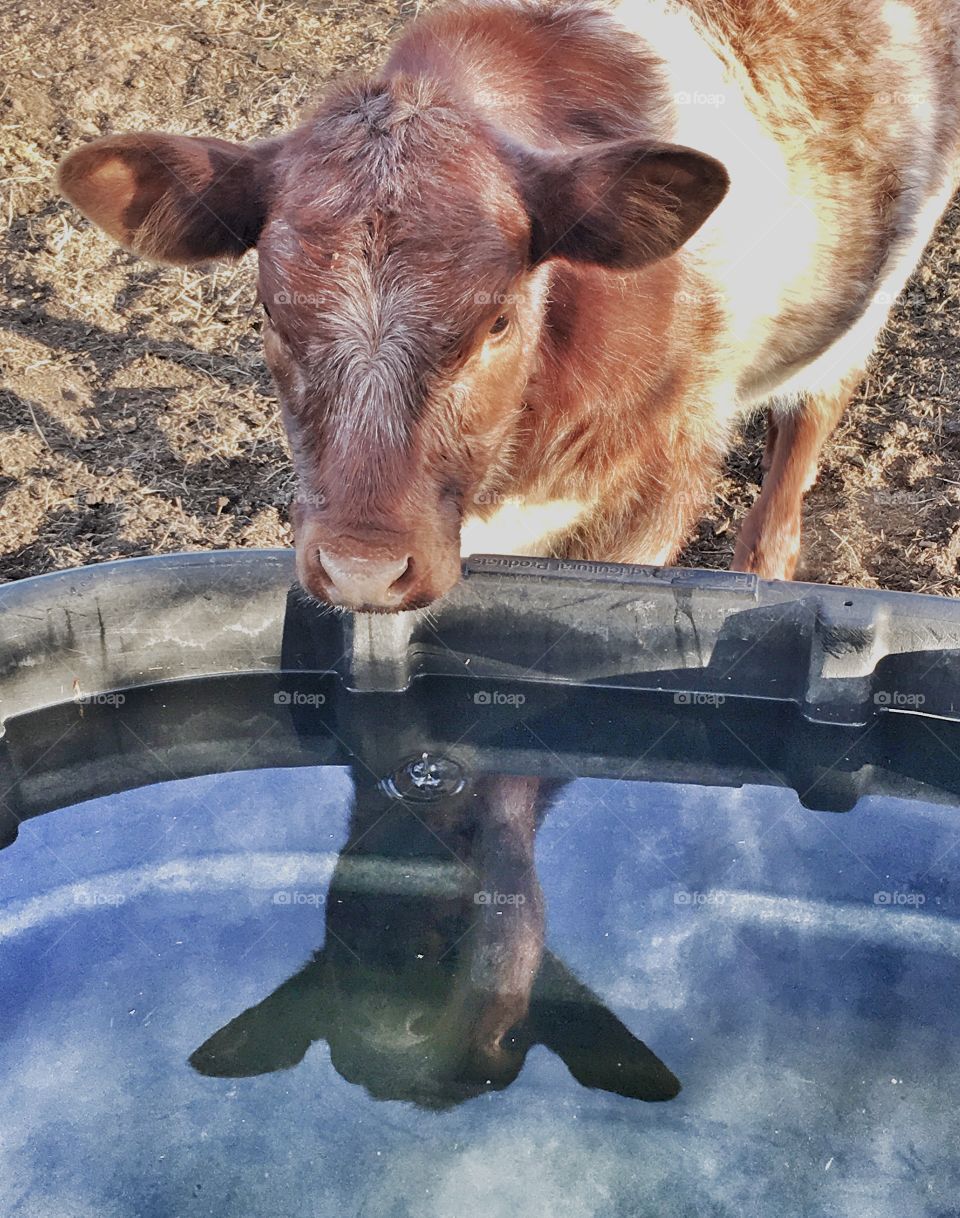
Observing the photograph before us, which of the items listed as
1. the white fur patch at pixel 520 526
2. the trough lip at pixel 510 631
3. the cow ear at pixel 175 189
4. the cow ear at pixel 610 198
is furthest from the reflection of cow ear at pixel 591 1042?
the cow ear at pixel 175 189

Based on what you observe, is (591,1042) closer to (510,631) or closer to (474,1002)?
Result: (474,1002)

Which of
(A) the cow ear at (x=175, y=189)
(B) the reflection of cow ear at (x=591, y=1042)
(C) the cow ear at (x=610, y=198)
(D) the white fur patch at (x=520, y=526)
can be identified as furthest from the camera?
(D) the white fur patch at (x=520, y=526)

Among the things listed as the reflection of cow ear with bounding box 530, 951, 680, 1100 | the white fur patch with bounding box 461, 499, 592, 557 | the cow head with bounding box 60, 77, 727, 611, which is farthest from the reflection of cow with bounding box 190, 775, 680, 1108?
the white fur patch with bounding box 461, 499, 592, 557

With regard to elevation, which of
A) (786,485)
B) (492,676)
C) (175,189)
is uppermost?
(175,189)

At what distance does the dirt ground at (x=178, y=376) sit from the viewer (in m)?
3.82

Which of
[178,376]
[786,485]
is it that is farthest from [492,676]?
[178,376]

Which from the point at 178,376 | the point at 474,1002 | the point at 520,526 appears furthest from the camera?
the point at 178,376

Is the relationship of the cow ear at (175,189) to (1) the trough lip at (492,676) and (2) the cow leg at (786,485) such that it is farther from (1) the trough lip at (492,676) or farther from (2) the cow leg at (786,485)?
(2) the cow leg at (786,485)

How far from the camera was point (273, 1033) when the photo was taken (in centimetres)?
227

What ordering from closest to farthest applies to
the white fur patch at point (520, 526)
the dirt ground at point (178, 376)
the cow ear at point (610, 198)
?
the cow ear at point (610, 198)
the white fur patch at point (520, 526)
the dirt ground at point (178, 376)

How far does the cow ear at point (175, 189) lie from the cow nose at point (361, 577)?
74cm

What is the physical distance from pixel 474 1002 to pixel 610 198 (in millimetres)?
1405

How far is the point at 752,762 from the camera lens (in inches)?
109

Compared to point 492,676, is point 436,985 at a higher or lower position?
lower
